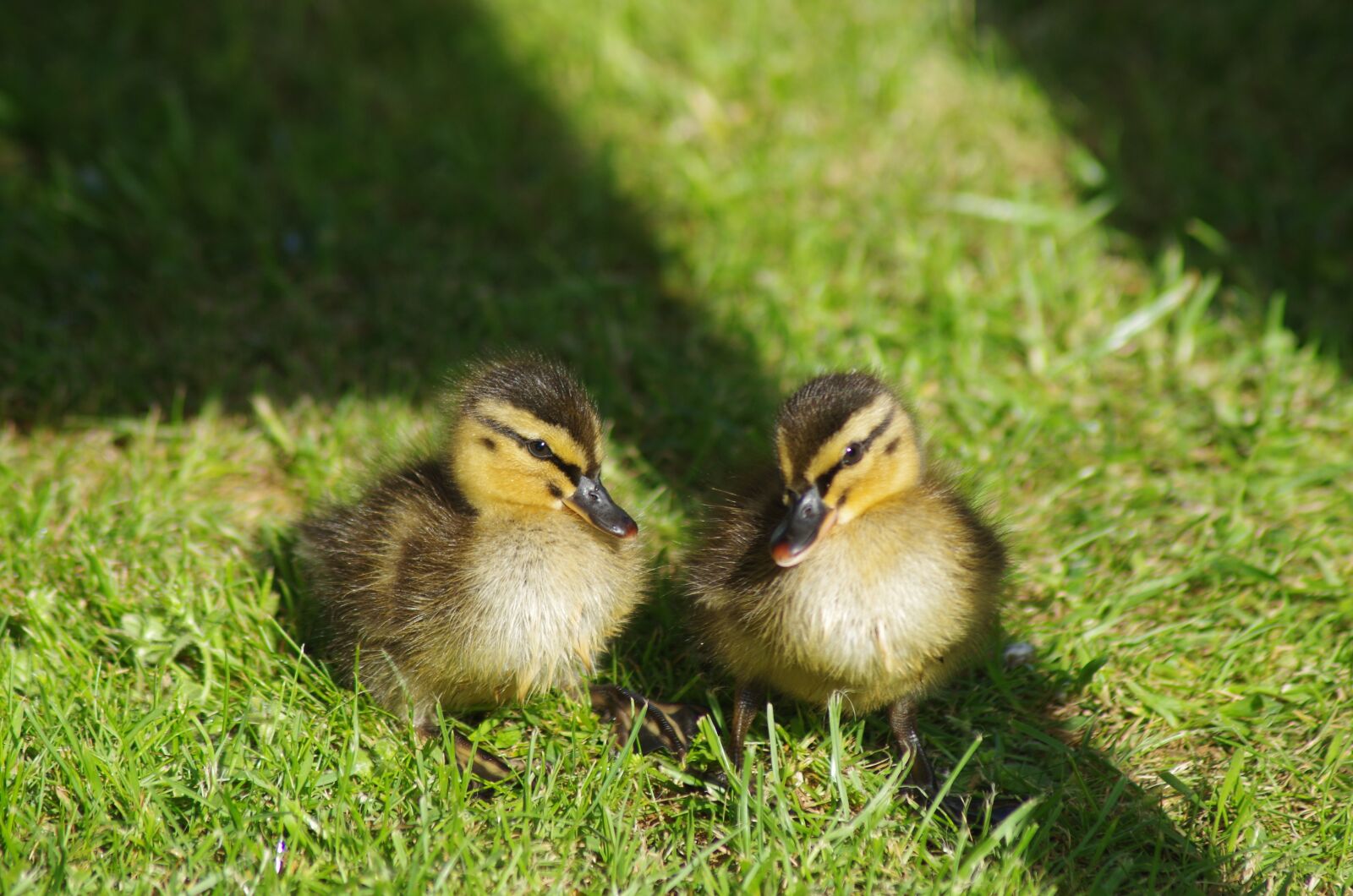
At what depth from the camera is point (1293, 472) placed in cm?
405

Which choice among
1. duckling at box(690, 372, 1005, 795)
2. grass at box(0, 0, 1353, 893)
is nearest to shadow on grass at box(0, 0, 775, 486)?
grass at box(0, 0, 1353, 893)

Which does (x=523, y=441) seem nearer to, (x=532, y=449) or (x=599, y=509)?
(x=532, y=449)

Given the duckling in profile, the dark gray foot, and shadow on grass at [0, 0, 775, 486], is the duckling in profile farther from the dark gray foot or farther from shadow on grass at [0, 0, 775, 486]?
shadow on grass at [0, 0, 775, 486]

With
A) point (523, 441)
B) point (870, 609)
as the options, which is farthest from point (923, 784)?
point (523, 441)

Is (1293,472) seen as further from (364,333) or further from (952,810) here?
(364,333)

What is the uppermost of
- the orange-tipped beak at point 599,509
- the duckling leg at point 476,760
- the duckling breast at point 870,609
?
the duckling breast at point 870,609

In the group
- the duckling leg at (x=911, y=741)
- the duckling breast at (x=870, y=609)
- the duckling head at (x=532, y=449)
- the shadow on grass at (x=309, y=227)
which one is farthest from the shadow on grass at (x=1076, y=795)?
the shadow on grass at (x=309, y=227)

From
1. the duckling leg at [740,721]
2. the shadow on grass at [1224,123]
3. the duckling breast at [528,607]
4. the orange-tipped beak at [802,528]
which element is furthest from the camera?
the shadow on grass at [1224,123]

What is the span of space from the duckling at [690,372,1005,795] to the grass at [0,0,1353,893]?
0.21m

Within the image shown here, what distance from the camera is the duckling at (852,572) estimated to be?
2807mm

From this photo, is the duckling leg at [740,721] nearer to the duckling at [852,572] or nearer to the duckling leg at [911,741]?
the duckling at [852,572]

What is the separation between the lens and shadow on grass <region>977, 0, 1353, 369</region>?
5.11 meters

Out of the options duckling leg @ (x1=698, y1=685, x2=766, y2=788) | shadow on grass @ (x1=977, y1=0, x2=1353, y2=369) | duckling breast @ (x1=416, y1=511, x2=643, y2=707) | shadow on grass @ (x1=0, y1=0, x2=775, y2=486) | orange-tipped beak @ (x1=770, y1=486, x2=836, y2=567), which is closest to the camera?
orange-tipped beak @ (x1=770, y1=486, x2=836, y2=567)

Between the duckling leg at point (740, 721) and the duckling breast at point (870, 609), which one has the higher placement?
the duckling breast at point (870, 609)
